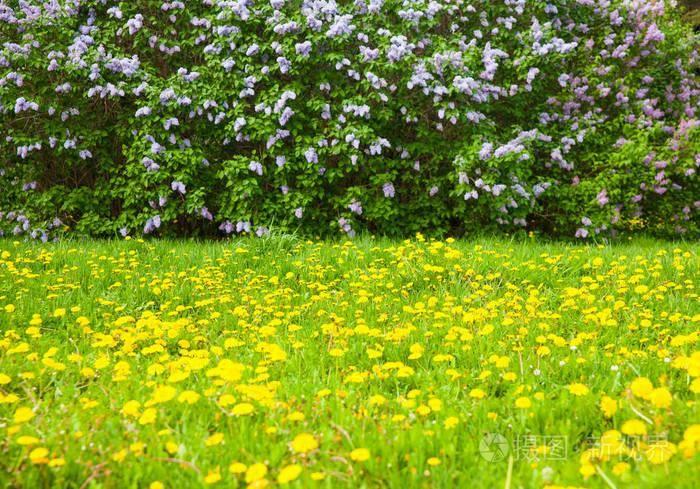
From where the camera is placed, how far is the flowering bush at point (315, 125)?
20.7ft

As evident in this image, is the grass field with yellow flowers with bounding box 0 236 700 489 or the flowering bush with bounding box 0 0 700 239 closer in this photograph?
the grass field with yellow flowers with bounding box 0 236 700 489

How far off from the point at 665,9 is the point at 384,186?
19.8 ft

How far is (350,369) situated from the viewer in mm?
2846
